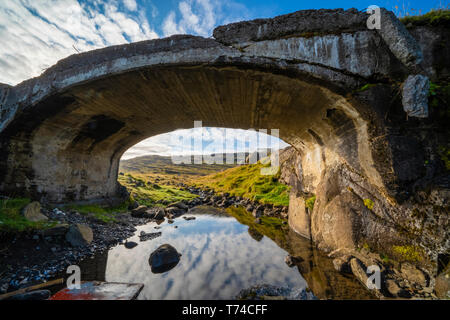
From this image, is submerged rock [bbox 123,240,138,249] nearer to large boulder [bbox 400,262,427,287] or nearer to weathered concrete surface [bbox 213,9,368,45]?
weathered concrete surface [bbox 213,9,368,45]

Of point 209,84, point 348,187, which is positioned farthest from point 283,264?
point 209,84

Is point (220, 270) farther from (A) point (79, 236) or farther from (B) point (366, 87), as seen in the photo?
(B) point (366, 87)

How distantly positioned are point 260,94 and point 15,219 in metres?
9.56

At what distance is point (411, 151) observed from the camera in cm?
429

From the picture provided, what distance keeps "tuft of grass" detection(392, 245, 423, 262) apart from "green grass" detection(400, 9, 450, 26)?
586 centimetres

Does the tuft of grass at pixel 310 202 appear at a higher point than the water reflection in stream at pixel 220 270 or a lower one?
higher

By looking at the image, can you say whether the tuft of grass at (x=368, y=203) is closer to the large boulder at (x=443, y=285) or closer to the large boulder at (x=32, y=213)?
the large boulder at (x=443, y=285)

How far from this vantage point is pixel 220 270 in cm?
568

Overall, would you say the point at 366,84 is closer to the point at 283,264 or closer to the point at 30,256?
the point at 283,264

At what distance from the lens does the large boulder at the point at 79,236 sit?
623 centimetres

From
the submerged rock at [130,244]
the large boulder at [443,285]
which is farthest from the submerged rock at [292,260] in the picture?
the submerged rock at [130,244]

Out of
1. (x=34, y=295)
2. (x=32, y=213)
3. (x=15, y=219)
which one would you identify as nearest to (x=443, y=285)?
(x=34, y=295)

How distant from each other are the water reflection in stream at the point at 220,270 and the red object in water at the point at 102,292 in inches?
11.4

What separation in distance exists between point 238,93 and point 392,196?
5.39 meters
